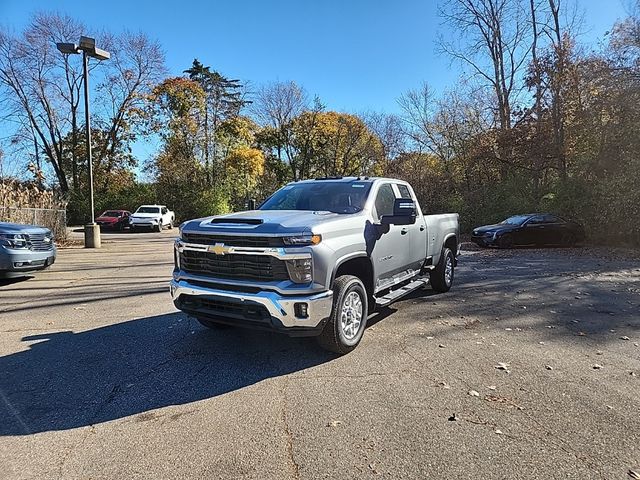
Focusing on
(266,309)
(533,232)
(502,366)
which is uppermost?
(533,232)

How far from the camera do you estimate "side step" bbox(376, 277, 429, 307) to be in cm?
496

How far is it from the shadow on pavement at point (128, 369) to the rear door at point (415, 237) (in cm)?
204

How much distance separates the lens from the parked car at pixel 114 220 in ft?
90.7

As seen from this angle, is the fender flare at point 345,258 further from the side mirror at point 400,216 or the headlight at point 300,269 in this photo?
the side mirror at point 400,216

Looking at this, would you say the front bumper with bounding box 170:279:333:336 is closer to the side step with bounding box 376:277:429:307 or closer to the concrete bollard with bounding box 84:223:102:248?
the side step with bounding box 376:277:429:307

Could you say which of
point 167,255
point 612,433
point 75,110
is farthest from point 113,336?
point 75,110

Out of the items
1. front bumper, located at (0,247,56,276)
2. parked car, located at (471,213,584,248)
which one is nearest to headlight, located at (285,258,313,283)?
front bumper, located at (0,247,56,276)

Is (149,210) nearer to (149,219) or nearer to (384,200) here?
(149,219)

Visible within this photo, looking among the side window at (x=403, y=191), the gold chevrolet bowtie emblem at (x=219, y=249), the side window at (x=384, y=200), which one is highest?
the side window at (x=403, y=191)

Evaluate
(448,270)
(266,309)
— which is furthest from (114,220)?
(266,309)

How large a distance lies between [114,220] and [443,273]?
2592 centimetres

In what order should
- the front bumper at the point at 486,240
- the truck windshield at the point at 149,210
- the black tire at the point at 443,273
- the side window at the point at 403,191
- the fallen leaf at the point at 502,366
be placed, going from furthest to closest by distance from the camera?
the truck windshield at the point at 149,210
the front bumper at the point at 486,240
the black tire at the point at 443,273
the side window at the point at 403,191
the fallen leaf at the point at 502,366

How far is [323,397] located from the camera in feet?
11.5

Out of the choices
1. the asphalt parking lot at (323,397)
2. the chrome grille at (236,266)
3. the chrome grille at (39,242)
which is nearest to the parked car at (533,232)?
the asphalt parking lot at (323,397)
